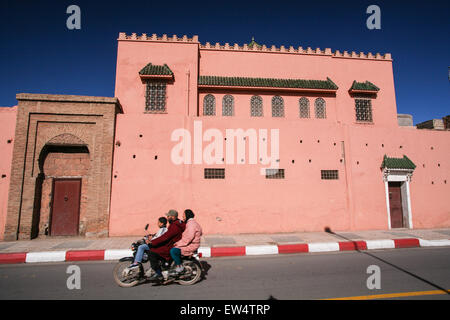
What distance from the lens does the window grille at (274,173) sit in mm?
10609

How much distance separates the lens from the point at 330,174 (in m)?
11.0

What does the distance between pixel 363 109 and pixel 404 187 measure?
5087 millimetres

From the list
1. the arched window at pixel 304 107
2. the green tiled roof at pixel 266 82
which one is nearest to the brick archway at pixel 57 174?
the green tiled roof at pixel 266 82

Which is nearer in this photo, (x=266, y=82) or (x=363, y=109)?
(x=266, y=82)

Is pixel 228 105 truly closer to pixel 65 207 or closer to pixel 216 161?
pixel 216 161

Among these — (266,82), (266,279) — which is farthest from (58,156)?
(266,82)

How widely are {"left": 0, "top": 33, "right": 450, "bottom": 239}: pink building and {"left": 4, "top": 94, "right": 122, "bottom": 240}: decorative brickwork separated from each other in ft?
0.14

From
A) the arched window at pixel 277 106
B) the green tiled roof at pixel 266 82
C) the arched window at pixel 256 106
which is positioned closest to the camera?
the green tiled roof at pixel 266 82

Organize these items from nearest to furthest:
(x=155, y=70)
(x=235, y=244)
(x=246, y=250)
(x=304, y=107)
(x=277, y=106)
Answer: (x=246, y=250), (x=235, y=244), (x=155, y=70), (x=277, y=106), (x=304, y=107)

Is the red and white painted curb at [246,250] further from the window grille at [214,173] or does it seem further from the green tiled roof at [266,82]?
the green tiled roof at [266,82]

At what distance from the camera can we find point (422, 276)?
16.7 feet

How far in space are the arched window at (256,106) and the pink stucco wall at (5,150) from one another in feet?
35.8
